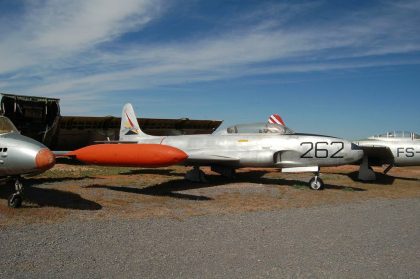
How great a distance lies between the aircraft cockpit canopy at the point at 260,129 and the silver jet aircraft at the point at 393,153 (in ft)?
12.8

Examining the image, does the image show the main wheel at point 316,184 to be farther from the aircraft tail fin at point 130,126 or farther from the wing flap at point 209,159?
the aircraft tail fin at point 130,126

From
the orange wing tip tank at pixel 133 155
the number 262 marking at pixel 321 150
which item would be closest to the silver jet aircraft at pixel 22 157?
Answer: the orange wing tip tank at pixel 133 155

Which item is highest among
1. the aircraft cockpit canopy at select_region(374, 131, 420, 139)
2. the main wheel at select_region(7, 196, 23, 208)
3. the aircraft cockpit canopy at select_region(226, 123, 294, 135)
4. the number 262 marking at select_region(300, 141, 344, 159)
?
the aircraft cockpit canopy at select_region(226, 123, 294, 135)

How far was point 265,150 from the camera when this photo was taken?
1259 cm

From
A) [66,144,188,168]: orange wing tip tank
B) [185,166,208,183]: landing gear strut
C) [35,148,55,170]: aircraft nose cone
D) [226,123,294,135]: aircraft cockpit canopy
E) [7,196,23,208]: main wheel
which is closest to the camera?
[35,148,55,170]: aircraft nose cone

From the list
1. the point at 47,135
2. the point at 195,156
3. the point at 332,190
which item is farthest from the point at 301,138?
the point at 47,135

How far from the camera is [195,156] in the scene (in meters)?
13.0

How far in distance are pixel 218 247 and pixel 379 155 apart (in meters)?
12.4

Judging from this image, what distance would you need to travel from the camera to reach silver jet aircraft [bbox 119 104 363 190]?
11.9m

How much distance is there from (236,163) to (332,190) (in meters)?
3.50

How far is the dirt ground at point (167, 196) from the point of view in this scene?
766 centimetres

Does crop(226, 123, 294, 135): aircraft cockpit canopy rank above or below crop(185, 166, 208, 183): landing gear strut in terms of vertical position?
above

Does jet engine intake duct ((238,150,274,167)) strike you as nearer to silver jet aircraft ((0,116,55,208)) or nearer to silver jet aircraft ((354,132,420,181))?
silver jet aircraft ((354,132,420,181))

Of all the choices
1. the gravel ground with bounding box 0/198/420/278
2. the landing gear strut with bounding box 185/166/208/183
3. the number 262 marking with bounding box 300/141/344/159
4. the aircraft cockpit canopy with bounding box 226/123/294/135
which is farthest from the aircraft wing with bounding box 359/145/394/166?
the gravel ground with bounding box 0/198/420/278
